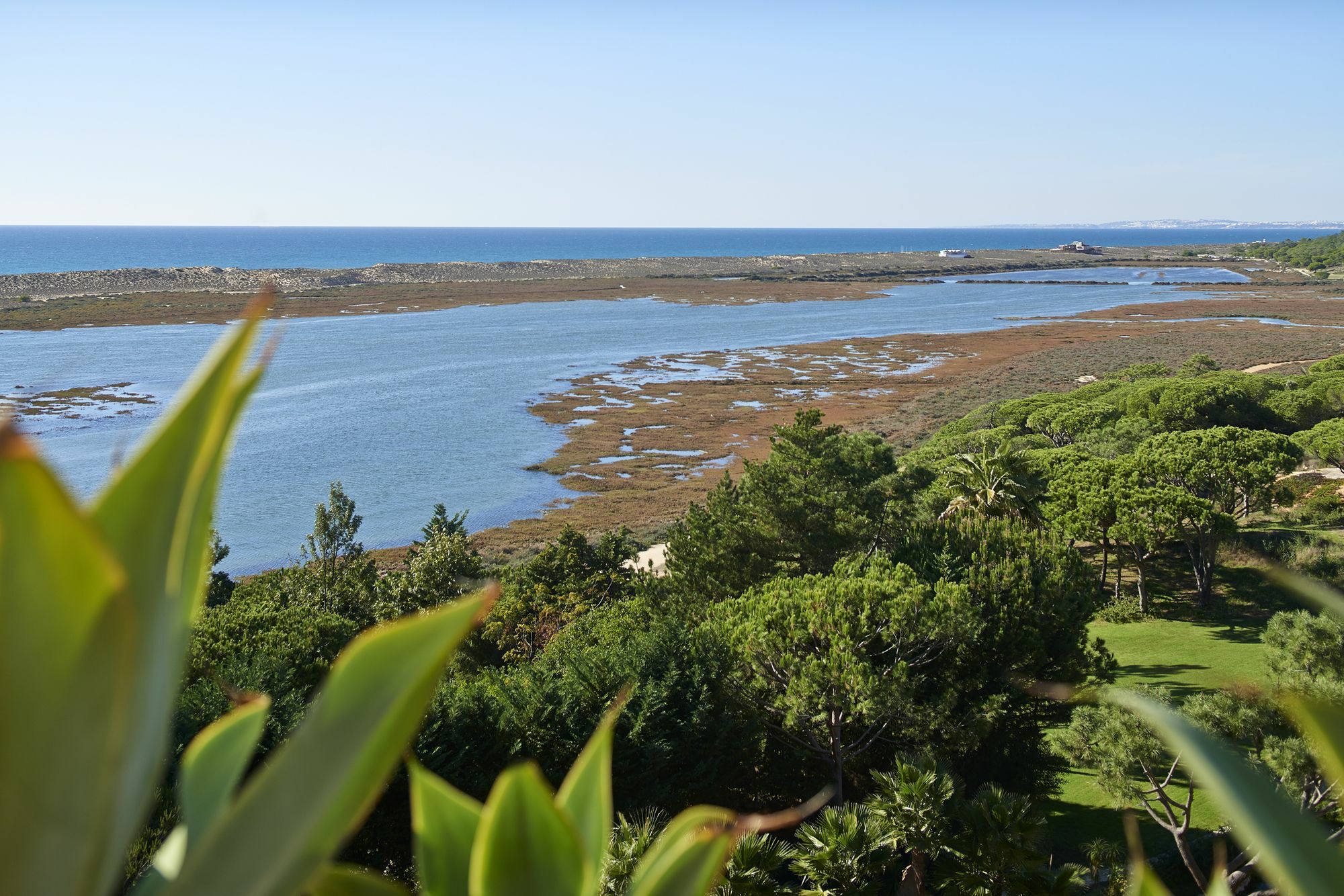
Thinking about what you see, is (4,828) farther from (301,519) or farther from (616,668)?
(301,519)

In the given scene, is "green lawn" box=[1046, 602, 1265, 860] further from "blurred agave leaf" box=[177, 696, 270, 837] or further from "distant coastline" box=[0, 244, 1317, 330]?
"distant coastline" box=[0, 244, 1317, 330]

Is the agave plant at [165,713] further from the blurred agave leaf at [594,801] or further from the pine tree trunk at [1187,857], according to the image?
the pine tree trunk at [1187,857]

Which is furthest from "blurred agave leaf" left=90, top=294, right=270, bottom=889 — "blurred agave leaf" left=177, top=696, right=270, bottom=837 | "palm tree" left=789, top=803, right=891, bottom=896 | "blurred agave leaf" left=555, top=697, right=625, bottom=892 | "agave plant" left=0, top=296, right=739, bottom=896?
"palm tree" left=789, top=803, right=891, bottom=896

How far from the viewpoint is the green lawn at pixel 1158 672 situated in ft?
52.5

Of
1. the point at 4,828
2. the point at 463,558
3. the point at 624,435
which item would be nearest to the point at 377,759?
the point at 4,828

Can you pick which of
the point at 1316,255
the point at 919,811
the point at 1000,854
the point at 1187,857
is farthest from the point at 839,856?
the point at 1316,255

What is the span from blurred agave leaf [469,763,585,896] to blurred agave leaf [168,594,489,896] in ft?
0.82

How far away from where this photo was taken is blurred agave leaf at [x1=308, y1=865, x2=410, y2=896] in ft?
4.51

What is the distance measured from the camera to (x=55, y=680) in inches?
35.7

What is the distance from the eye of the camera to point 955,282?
157 m

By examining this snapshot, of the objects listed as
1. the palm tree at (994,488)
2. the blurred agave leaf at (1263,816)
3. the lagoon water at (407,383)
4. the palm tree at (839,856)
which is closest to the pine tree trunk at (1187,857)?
the palm tree at (839,856)

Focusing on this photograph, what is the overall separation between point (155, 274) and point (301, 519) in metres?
116

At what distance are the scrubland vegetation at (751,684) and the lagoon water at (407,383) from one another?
A: 344 millimetres

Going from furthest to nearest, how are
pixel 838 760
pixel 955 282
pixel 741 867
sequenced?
1. pixel 955 282
2. pixel 838 760
3. pixel 741 867
